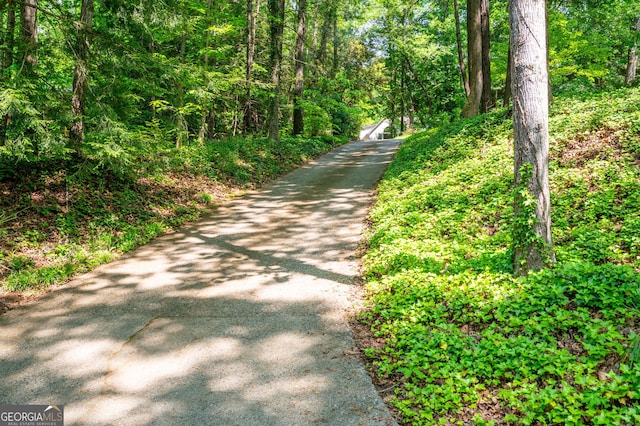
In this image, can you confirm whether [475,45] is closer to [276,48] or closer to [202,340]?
[276,48]

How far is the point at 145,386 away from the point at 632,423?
3.80 m

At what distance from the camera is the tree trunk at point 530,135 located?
4.45 meters

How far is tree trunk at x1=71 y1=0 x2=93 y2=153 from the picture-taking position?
7.25 meters

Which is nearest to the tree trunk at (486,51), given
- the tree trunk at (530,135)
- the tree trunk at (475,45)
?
the tree trunk at (475,45)

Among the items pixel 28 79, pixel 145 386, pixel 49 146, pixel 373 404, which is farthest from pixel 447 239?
pixel 28 79

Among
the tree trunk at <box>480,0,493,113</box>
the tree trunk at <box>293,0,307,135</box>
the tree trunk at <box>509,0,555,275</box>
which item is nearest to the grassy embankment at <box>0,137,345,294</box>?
the tree trunk at <box>509,0,555,275</box>

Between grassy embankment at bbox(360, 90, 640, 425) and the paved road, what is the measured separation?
1.77 ft

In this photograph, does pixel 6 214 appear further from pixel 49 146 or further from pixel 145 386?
pixel 145 386

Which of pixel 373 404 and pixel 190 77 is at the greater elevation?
pixel 190 77

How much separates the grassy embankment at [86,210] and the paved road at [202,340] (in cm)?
58

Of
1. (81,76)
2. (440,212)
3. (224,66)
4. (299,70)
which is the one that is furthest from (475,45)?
(81,76)

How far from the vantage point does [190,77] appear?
818cm

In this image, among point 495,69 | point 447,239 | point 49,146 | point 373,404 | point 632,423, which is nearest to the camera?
point 632,423

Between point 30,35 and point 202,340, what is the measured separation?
7.52 meters
